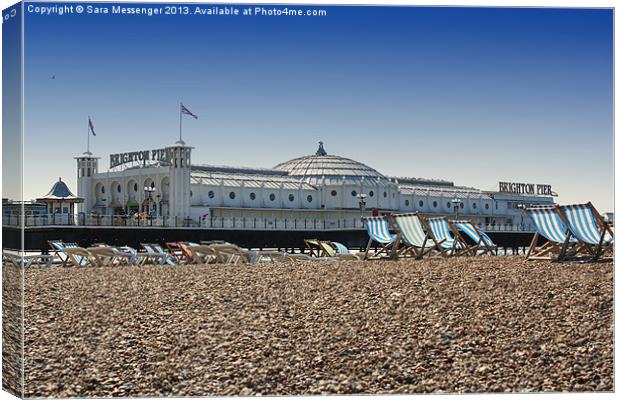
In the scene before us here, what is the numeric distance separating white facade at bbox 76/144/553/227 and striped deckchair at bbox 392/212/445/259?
59.2 feet

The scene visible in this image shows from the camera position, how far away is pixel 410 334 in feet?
24.0

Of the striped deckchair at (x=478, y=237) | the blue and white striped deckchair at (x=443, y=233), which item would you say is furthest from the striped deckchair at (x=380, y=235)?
the striped deckchair at (x=478, y=237)

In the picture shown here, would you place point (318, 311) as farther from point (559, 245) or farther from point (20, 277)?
point (559, 245)

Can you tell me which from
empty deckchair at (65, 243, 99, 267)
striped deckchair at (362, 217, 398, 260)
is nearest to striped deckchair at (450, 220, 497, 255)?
striped deckchair at (362, 217, 398, 260)

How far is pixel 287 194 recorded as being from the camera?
4228 centimetres

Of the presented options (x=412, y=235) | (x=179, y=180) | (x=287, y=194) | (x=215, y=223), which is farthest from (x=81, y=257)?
(x=287, y=194)

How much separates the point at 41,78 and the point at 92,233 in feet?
66.8

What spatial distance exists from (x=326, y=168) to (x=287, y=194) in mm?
2129

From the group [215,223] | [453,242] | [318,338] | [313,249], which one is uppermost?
[215,223]

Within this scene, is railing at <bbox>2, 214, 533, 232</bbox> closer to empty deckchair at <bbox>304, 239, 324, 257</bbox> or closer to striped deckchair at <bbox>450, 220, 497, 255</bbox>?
empty deckchair at <bbox>304, 239, 324, 257</bbox>

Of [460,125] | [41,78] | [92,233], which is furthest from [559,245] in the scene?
[92,233]

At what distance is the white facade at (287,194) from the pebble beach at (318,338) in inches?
937

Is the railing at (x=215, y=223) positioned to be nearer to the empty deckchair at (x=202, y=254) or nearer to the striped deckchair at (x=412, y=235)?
the empty deckchair at (x=202, y=254)

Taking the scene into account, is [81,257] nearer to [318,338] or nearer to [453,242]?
[453,242]
